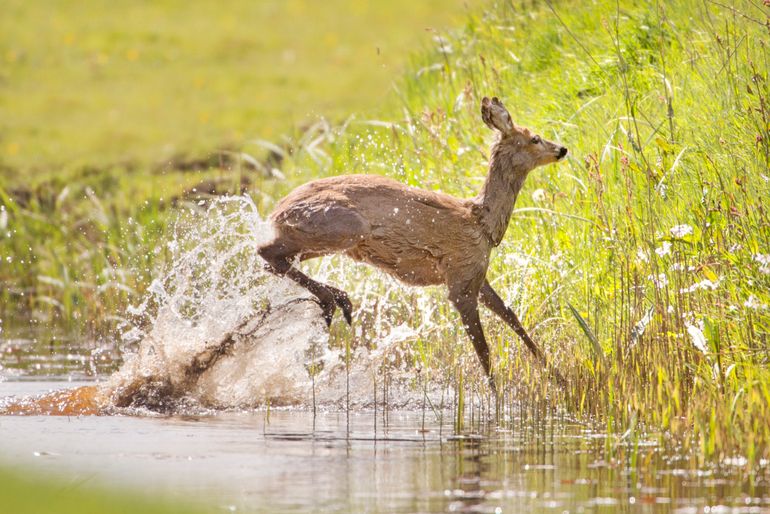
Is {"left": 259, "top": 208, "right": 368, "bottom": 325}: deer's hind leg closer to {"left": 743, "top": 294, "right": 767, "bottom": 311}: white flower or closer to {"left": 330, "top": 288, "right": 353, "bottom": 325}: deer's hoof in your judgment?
{"left": 330, "top": 288, "right": 353, "bottom": 325}: deer's hoof

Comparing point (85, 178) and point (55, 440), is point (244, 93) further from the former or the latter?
point (55, 440)

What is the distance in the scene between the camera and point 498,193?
9391mm

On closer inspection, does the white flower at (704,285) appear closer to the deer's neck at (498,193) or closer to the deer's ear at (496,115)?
the deer's neck at (498,193)

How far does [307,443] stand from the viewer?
6.92m

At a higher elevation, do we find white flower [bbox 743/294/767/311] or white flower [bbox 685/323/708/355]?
white flower [bbox 743/294/767/311]

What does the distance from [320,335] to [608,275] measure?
2033 mm

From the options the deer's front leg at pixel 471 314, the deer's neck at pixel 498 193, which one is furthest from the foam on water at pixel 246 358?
the deer's neck at pixel 498 193

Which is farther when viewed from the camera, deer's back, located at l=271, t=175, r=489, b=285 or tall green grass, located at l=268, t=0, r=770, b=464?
deer's back, located at l=271, t=175, r=489, b=285

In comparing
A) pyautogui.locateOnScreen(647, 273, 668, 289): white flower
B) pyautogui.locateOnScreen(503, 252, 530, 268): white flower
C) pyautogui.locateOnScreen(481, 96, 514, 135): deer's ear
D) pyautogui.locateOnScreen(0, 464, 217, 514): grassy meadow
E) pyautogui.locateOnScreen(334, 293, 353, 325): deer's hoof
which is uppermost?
pyautogui.locateOnScreen(481, 96, 514, 135): deer's ear

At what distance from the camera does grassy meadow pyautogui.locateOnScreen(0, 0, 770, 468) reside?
7.41 metres

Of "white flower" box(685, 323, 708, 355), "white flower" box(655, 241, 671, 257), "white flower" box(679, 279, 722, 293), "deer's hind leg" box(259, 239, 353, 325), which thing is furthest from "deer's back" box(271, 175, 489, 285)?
"white flower" box(685, 323, 708, 355)

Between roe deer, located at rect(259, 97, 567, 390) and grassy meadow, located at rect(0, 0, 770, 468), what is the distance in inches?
15.8

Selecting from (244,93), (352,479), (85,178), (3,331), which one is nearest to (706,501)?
(352,479)

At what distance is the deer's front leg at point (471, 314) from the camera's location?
9.11m
